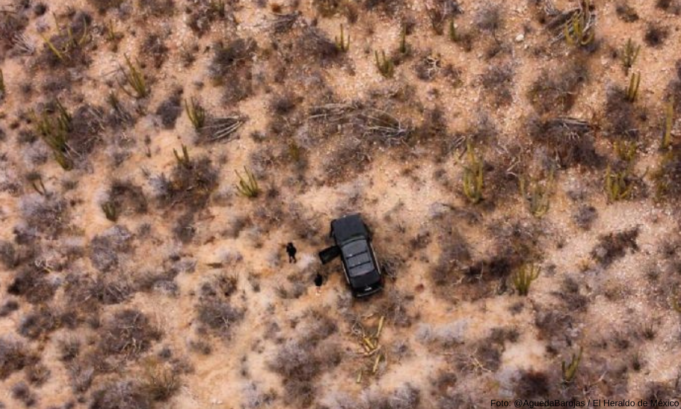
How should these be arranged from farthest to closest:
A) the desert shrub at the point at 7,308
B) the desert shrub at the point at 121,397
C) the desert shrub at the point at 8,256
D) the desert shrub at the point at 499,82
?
the desert shrub at the point at 499,82 → the desert shrub at the point at 8,256 → the desert shrub at the point at 7,308 → the desert shrub at the point at 121,397

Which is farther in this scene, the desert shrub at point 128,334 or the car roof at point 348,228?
the desert shrub at point 128,334

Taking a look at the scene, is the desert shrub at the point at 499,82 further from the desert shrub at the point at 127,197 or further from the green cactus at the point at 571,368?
the desert shrub at the point at 127,197

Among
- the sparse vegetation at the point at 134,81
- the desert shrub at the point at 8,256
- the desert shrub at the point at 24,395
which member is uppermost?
the sparse vegetation at the point at 134,81

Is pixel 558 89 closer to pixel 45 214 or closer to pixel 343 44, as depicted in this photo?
pixel 343 44

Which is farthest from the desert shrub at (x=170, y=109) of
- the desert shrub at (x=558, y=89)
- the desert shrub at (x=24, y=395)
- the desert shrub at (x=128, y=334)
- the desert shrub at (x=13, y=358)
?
the desert shrub at (x=558, y=89)

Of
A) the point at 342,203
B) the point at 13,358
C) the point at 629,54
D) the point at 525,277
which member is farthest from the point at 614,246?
the point at 13,358

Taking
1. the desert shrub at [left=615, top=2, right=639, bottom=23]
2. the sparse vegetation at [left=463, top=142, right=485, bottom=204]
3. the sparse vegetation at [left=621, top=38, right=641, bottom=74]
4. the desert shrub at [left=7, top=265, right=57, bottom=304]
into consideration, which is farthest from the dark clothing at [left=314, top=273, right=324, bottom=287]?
the desert shrub at [left=615, top=2, right=639, bottom=23]

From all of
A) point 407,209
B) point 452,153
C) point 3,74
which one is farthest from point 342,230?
point 3,74

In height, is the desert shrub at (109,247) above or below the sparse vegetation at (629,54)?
→ below
